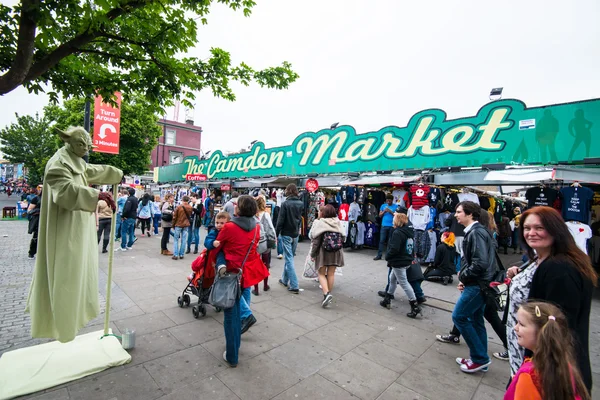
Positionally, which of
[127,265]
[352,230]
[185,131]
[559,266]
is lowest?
[127,265]

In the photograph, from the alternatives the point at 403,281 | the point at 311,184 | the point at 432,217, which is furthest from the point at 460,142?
the point at 403,281

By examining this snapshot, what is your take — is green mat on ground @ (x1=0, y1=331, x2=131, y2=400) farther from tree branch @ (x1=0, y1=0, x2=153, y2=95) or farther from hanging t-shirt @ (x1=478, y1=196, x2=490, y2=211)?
hanging t-shirt @ (x1=478, y1=196, x2=490, y2=211)

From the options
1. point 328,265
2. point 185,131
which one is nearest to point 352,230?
point 328,265

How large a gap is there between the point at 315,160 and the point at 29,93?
894cm

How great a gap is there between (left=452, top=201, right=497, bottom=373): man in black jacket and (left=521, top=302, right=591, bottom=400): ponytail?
1.71 m

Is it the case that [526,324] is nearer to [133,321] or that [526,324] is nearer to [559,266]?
[559,266]

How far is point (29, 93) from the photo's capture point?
137 inches

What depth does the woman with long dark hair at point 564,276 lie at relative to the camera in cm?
176

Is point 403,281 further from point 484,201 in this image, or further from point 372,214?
point 484,201

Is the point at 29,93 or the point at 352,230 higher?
the point at 29,93

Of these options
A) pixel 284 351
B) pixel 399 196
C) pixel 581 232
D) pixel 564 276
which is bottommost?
pixel 284 351

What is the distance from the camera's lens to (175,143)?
121ft

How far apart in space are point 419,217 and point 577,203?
3275mm

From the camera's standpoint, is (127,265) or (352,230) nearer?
(127,265)
